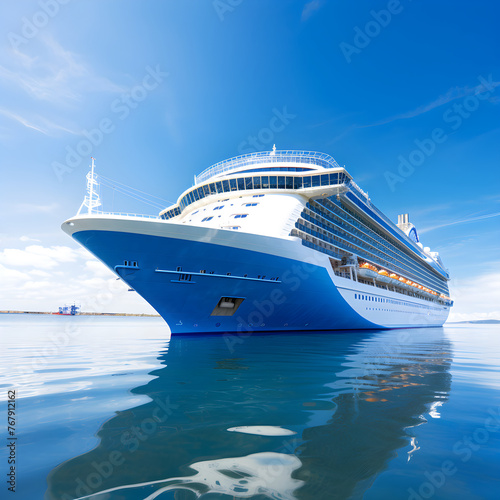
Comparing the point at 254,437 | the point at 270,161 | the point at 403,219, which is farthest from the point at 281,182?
the point at 403,219

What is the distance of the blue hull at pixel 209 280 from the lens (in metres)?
14.1

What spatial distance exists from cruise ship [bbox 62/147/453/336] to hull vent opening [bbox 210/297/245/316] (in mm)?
67

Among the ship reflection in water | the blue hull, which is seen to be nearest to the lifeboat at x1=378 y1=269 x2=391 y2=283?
the blue hull

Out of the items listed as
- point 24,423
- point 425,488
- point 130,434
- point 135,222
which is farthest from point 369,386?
point 135,222

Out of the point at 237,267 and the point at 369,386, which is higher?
the point at 237,267

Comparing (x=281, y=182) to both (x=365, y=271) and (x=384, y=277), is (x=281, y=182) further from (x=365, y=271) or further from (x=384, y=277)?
(x=384, y=277)

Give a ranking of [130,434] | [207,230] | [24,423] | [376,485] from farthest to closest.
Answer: [207,230] < [24,423] < [130,434] < [376,485]

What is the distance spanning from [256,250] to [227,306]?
4.01 meters

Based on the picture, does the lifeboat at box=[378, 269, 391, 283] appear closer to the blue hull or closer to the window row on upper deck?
the window row on upper deck

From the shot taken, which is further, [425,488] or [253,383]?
[253,383]

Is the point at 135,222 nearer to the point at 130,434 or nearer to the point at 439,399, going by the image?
the point at 130,434

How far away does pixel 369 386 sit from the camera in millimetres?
6105

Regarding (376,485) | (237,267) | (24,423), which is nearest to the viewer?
(376,485)

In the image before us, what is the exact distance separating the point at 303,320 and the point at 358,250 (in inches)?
517
